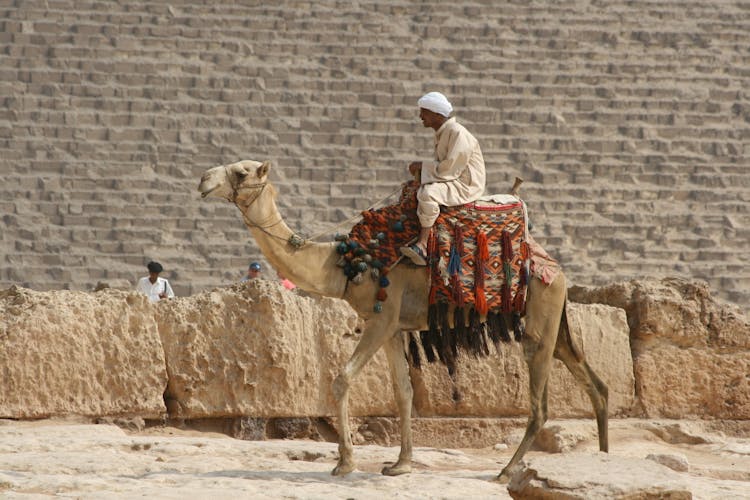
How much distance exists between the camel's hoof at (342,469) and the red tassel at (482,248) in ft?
3.76

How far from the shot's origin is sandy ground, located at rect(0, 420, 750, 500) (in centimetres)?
638

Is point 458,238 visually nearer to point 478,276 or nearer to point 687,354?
point 478,276

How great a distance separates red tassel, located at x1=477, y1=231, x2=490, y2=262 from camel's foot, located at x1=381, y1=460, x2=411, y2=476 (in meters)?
0.99

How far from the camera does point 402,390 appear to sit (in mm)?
7480

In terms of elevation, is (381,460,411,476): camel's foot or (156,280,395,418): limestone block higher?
(156,280,395,418): limestone block

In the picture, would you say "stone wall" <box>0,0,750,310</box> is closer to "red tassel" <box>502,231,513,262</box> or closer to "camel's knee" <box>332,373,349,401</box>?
"red tassel" <box>502,231,513,262</box>

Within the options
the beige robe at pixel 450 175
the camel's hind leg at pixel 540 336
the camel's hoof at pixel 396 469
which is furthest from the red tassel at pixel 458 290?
the camel's hoof at pixel 396 469

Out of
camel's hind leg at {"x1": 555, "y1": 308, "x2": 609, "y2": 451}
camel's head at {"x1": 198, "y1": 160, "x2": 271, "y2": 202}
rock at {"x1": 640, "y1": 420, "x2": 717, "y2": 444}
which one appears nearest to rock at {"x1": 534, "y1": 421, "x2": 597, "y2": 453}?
rock at {"x1": 640, "y1": 420, "x2": 717, "y2": 444}

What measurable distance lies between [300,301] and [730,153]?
2731 cm

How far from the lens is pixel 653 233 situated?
32625 millimetres

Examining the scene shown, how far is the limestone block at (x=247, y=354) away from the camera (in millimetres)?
8539

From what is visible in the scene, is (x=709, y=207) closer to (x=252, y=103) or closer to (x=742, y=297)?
(x=742, y=297)

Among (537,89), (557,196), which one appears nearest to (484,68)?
(537,89)

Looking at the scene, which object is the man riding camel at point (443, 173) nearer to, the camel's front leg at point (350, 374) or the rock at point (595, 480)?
the camel's front leg at point (350, 374)
